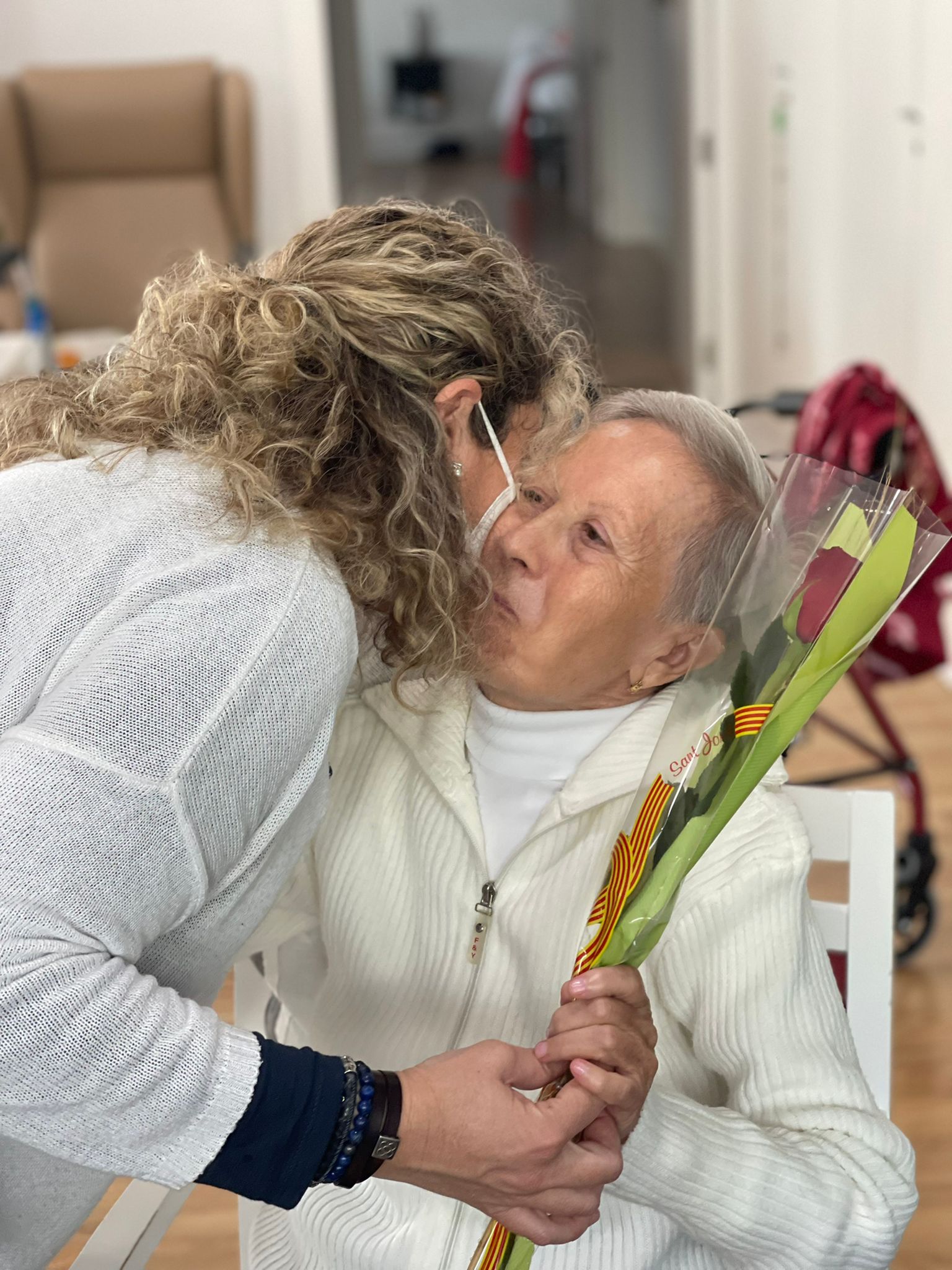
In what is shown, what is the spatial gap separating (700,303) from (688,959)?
512cm

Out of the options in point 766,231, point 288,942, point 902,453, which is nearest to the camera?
point 288,942

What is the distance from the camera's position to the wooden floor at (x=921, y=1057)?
1.23m

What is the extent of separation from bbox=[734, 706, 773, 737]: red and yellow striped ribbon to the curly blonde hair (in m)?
0.28

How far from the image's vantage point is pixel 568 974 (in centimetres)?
111

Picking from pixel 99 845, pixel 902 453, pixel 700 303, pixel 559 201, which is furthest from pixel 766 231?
pixel 559 201

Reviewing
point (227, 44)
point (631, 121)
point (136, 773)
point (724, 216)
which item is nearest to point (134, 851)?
point (136, 773)

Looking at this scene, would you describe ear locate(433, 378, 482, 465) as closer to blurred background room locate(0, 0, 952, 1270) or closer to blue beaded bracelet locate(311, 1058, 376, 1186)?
blurred background room locate(0, 0, 952, 1270)

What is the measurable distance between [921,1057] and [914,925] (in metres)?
0.31

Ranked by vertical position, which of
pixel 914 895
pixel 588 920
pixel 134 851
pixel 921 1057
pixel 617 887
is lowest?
pixel 921 1057

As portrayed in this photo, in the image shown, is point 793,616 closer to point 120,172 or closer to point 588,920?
point 588,920

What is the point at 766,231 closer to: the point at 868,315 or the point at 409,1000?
the point at 868,315

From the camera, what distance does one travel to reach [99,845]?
2.58 feet

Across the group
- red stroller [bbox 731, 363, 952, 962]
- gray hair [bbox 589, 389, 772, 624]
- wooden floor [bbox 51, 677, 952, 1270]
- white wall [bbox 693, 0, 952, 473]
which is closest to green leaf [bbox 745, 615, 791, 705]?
gray hair [bbox 589, 389, 772, 624]

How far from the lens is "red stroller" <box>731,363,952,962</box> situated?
225cm
